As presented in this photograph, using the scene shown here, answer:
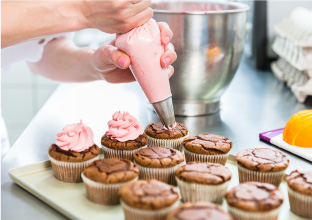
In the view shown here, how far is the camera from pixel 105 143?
125cm

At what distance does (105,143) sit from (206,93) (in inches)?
19.9

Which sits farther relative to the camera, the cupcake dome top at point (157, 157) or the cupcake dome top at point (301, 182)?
the cupcake dome top at point (157, 157)

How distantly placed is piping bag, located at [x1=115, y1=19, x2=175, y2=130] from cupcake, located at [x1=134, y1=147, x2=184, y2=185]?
171mm

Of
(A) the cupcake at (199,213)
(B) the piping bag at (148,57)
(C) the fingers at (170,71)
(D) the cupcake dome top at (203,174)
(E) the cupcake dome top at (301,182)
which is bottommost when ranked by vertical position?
(E) the cupcake dome top at (301,182)

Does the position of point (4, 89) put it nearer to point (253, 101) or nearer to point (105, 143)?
point (253, 101)

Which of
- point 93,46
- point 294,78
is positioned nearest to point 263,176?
point 294,78

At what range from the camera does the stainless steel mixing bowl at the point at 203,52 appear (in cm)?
→ 151

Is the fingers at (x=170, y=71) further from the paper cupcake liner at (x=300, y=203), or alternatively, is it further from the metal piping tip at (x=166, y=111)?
the paper cupcake liner at (x=300, y=203)

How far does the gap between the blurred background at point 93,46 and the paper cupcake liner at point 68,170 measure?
1.17 meters

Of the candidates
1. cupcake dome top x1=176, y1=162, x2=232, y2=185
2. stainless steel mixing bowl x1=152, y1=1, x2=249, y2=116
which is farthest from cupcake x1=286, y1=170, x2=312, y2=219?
stainless steel mixing bowl x1=152, y1=1, x2=249, y2=116

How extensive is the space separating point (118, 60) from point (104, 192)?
14.4 inches

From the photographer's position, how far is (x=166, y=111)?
1283 mm

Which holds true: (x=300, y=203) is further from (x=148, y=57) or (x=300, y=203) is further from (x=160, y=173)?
(x=148, y=57)

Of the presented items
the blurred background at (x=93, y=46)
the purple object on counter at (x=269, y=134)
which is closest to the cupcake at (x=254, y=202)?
the purple object on counter at (x=269, y=134)
